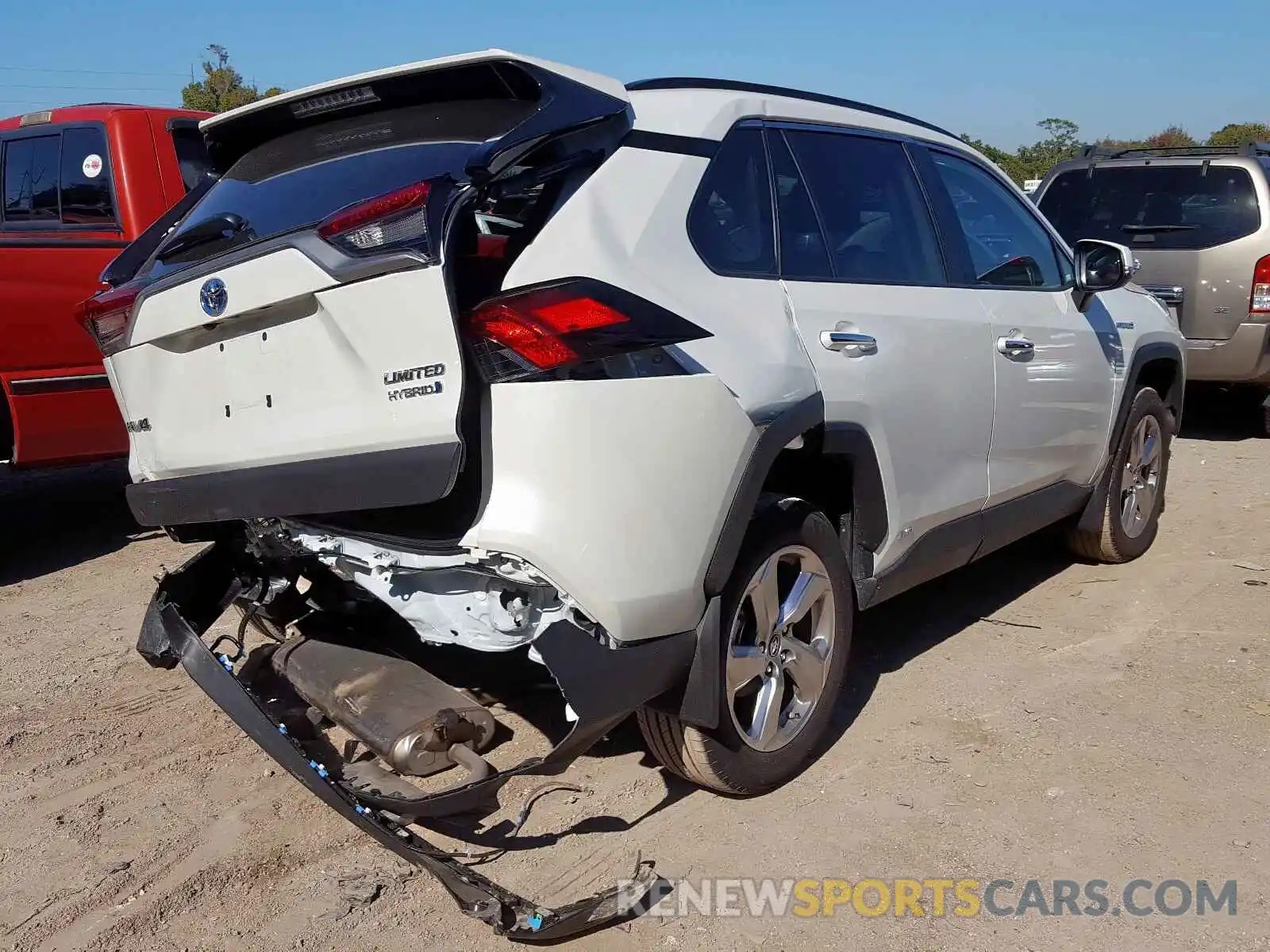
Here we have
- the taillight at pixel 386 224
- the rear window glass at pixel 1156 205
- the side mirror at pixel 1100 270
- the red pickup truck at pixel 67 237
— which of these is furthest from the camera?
the rear window glass at pixel 1156 205

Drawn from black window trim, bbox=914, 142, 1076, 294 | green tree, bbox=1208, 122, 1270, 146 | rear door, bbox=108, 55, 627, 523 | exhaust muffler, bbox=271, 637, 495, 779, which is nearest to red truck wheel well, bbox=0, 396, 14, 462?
rear door, bbox=108, 55, 627, 523

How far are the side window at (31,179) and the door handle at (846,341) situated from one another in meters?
4.55

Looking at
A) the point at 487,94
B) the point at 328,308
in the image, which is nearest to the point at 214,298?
the point at 328,308

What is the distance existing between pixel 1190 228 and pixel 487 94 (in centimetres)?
698

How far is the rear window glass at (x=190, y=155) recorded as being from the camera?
5129 millimetres

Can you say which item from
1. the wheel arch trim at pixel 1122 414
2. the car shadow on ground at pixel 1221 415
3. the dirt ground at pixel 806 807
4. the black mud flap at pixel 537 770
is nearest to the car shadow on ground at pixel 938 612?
the dirt ground at pixel 806 807

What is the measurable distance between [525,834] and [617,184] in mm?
1758

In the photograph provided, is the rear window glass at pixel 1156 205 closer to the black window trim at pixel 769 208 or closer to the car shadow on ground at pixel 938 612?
the car shadow on ground at pixel 938 612

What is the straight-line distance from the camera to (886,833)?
314 cm

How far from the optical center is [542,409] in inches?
99.5

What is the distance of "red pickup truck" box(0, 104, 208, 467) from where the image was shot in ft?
17.3

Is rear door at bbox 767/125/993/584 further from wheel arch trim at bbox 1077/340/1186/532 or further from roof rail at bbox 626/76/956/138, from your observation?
wheel arch trim at bbox 1077/340/1186/532

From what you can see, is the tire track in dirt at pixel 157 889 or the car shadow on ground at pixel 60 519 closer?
the tire track in dirt at pixel 157 889

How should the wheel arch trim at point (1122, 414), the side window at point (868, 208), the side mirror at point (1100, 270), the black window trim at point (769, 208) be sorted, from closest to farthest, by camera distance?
1. the black window trim at point (769, 208)
2. the side window at point (868, 208)
3. the side mirror at point (1100, 270)
4. the wheel arch trim at point (1122, 414)
